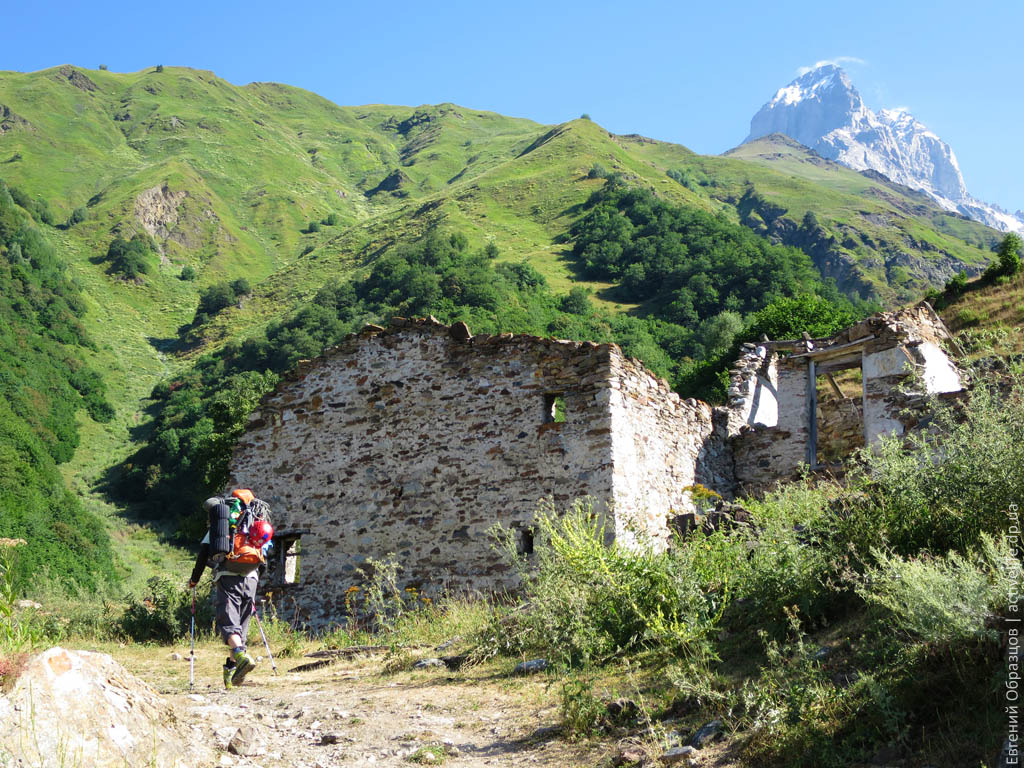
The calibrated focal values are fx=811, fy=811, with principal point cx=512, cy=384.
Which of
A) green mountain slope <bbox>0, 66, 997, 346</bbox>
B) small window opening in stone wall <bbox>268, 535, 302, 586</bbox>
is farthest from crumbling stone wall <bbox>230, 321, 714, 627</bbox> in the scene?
green mountain slope <bbox>0, 66, 997, 346</bbox>

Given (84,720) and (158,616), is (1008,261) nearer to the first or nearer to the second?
(158,616)

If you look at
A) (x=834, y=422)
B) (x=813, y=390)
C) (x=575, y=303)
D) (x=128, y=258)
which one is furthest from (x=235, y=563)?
(x=128, y=258)

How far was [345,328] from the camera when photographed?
53.2 metres

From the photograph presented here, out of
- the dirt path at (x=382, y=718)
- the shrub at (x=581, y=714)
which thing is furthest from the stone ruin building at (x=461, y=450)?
the shrub at (x=581, y=714)

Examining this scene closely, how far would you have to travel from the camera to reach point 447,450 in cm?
1188

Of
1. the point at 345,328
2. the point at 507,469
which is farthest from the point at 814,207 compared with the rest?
the point at 507,469

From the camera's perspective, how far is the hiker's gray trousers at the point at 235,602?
711 cm

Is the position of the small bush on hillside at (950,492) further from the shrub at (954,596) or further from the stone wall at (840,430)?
the stone wall at (840,430)

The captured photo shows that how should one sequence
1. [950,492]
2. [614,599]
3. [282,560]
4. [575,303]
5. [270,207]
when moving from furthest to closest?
[270,207] < [575,303] < [282,560] < [614,599] < [950,492]

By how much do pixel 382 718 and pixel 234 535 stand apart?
2.42 m

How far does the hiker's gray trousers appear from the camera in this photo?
23.3 ft

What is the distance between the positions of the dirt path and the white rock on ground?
0.45 metres

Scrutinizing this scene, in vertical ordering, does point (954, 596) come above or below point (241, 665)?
above

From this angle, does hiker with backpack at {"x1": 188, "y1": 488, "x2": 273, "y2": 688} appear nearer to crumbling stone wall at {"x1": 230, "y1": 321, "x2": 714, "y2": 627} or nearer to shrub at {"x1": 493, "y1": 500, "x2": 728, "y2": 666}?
shrub at {"x1": 493, "y1": 500, "x2": 728, "y2": 666}
